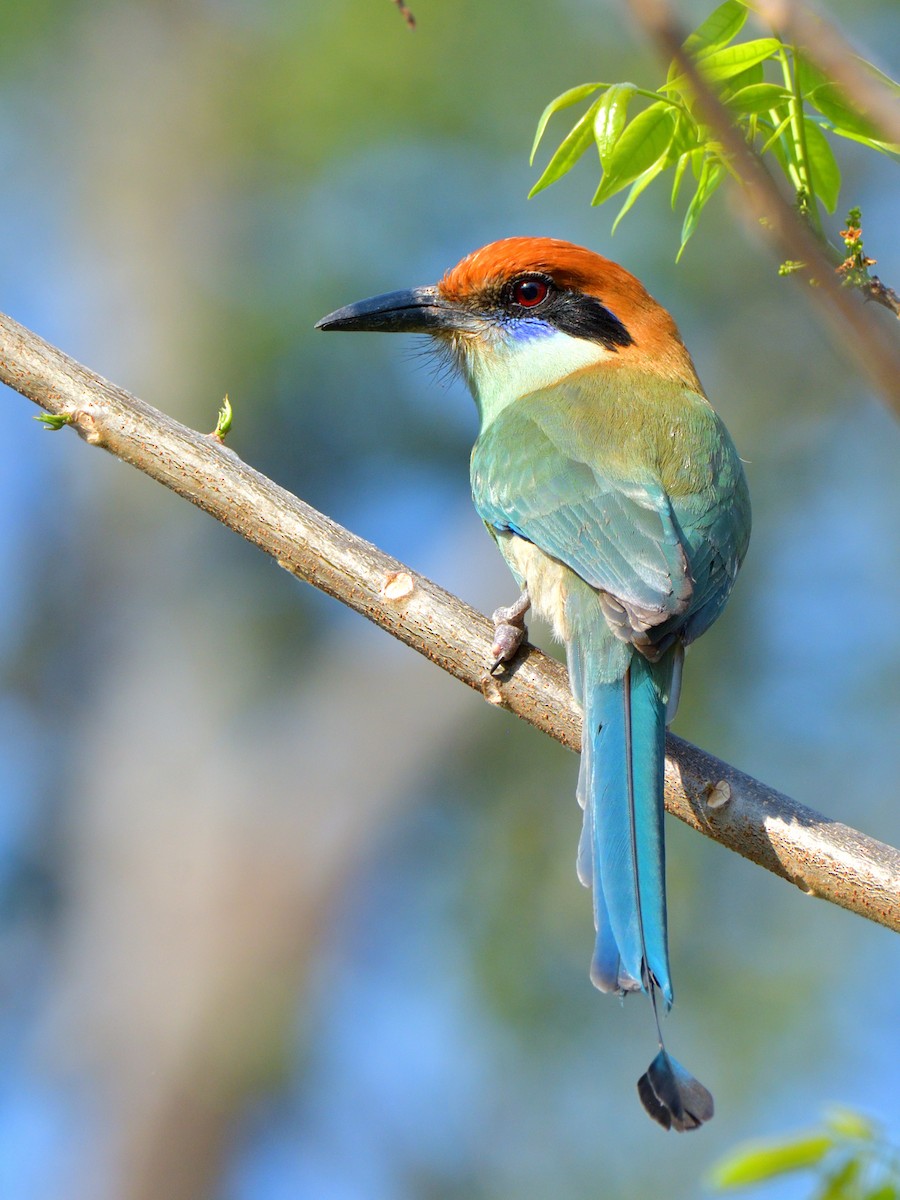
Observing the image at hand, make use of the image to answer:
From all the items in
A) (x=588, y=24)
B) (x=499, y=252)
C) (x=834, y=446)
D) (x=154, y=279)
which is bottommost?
(x=499, y=252)

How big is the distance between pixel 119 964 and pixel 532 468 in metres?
7.25

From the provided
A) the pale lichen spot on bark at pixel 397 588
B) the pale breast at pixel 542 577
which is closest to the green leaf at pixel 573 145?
the pale lichen spot on bark at pixel 397 588

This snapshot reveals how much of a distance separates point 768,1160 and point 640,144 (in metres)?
1.36

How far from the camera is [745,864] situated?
8.68m

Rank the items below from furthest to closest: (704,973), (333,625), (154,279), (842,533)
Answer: (154,279)
(333,625)
(842,533)
(704,973)

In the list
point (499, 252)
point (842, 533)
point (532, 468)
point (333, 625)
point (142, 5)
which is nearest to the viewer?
point (532, 468)

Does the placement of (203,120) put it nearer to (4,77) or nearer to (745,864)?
(4,77)

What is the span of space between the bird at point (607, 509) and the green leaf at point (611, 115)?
2.82ft

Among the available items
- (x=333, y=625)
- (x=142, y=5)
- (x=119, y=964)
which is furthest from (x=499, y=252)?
(x=142, y=5)

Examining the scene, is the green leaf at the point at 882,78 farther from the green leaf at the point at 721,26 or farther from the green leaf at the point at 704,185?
the green leaf at the point at 704,185

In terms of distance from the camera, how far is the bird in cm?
223

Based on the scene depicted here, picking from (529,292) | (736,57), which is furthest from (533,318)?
(736,57)

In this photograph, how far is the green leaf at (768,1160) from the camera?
1074mm

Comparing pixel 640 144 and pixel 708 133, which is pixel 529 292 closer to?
pixel 640 144
